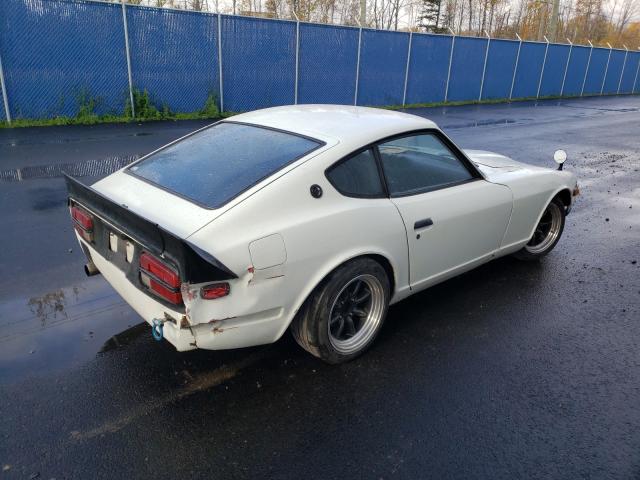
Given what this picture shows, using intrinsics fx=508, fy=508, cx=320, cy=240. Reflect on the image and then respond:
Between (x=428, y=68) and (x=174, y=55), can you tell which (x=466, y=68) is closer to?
(x=428, y=68)

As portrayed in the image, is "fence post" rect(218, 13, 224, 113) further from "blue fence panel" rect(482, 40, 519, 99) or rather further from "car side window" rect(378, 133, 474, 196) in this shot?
"blue fence panel" rect(482, 40, 519, 99)

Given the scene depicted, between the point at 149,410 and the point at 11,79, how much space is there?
10.8 metres

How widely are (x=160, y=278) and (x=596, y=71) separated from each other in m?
32.0

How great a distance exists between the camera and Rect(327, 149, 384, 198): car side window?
3.05 meters

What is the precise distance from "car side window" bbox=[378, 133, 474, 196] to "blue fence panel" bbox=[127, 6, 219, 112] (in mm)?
10614

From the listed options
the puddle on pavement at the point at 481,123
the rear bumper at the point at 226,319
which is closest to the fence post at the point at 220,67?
the puddle on pavement at the point at 481,123

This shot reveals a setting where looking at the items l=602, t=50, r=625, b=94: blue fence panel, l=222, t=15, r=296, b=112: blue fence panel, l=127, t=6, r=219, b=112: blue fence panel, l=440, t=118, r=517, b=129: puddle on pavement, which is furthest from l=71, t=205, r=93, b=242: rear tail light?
l=602, t=50, r=625, b=94: blue fence panel

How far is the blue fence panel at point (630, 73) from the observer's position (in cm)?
3057

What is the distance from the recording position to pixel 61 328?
11.5 ft

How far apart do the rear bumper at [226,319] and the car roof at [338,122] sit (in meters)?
1.10

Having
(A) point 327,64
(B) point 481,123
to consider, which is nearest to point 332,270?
(B) point 481,123

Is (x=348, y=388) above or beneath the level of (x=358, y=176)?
beneath

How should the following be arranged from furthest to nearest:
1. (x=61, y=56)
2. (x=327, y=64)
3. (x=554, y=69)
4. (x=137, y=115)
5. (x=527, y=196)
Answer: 1. (x=554, y=69)
2. (x=327, y=64)
3. (x=137, y=115)
4. (x=61, y=56)
5. (x=527, y=196)

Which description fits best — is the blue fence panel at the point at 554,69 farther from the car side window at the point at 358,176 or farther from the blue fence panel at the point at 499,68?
the car side window at the point at 358,176
